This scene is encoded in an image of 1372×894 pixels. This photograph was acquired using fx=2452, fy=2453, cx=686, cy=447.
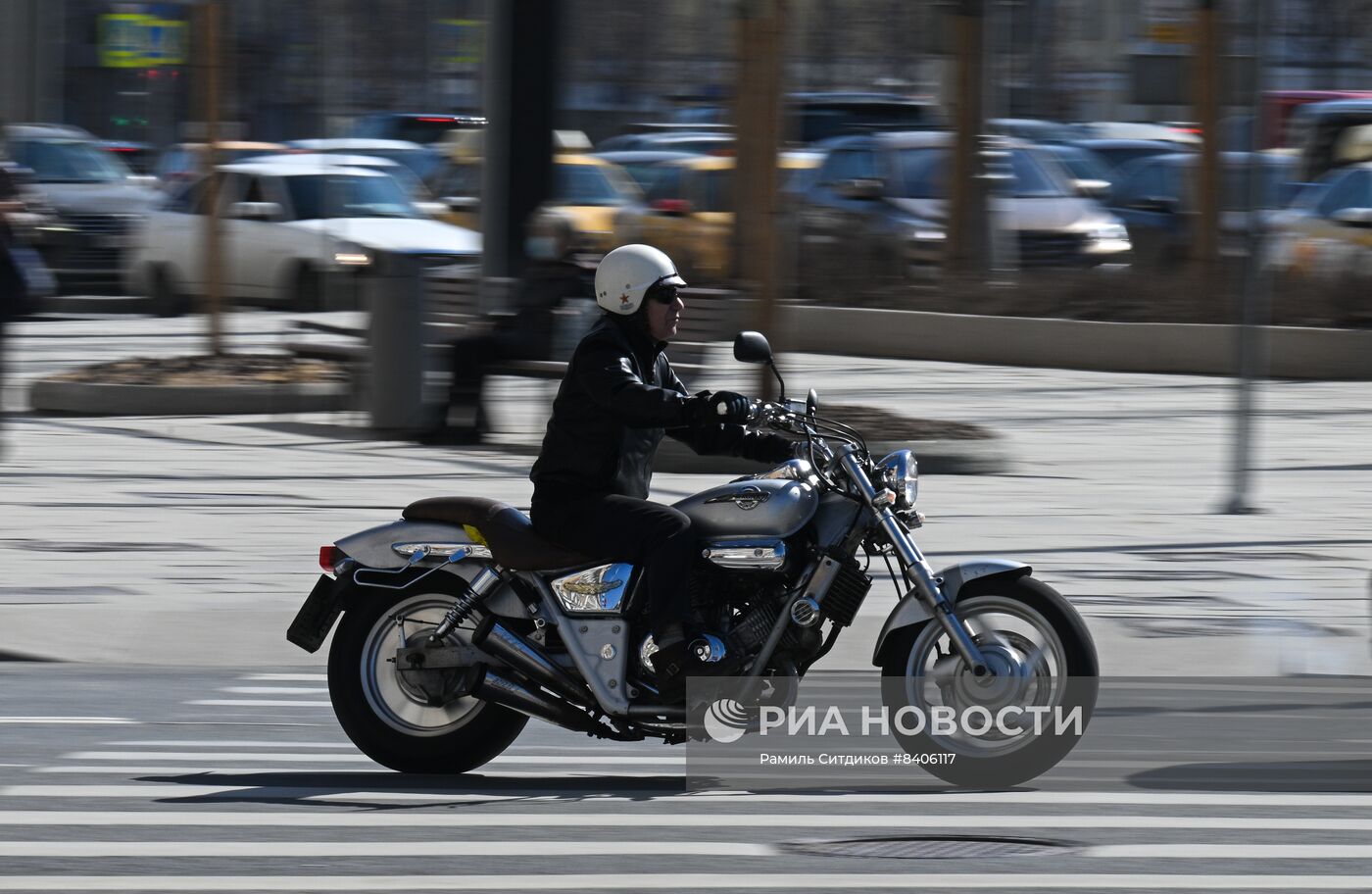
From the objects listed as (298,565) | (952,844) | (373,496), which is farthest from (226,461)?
(952,844)

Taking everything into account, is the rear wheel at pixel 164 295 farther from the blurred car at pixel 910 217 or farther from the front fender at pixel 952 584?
the front fender at pixel 952 584

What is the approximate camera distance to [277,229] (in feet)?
86.3

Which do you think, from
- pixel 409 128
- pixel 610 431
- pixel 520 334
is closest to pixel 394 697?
pixel 610 431

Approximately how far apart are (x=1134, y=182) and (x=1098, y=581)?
58.3ft

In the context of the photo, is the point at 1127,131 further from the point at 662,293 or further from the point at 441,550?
the point at 441,550

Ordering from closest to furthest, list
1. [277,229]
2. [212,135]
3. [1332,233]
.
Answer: [212,135]
[1332,233]
[277,229]

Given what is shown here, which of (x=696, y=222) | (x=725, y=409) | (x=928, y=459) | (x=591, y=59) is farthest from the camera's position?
(x=591, y=59)

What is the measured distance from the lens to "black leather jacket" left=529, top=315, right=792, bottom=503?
6.73 m

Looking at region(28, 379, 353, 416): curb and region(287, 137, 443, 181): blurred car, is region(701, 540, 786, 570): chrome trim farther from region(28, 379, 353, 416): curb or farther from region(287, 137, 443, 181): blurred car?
region(287, 137, 443, 181): blurred car

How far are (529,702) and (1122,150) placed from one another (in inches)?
1050

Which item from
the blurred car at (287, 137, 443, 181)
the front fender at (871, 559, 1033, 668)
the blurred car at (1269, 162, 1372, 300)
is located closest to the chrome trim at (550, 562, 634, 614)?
the front fender at (871, 559, 1033, 668)

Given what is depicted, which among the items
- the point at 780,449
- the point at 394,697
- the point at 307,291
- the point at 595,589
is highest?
the point at 780,449

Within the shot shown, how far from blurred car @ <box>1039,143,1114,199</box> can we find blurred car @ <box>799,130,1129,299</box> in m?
2.09

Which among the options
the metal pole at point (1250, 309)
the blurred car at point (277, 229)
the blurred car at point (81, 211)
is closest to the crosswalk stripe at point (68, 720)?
the metal pole at point (1250, 309)
